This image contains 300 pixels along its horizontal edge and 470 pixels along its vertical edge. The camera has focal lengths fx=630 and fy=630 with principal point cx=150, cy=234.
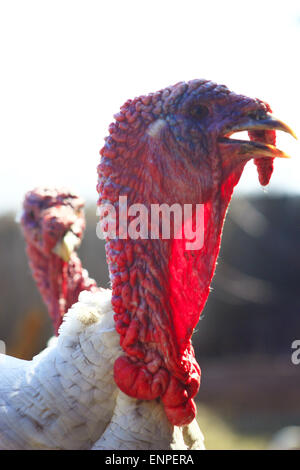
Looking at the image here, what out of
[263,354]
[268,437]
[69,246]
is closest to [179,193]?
[69,246]

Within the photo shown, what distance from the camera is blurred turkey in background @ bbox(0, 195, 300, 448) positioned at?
1103 centimetres

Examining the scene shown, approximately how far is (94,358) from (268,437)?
8.17m

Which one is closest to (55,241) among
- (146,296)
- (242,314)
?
(146,296)

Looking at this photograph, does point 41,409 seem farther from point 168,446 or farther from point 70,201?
point 70,201

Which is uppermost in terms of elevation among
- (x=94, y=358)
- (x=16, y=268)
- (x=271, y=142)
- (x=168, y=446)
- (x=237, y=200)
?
(x=271, y=142)

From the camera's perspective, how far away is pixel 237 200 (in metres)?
13.0

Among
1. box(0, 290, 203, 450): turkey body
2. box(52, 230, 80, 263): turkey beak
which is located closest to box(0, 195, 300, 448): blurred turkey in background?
box(52, 230, 80, 263): turkey beak

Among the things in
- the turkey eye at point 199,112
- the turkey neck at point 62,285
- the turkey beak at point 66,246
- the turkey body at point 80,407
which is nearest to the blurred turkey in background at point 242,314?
the turkey neck at point 62,285

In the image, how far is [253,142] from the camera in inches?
87.9

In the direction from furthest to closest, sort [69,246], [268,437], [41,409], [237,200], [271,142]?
[237,200]
[268,437]
[69,246]
[271,142]
[41,409]

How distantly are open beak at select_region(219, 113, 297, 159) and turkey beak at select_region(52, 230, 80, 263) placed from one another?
2.01 meters

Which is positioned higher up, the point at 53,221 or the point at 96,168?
the point at 96,168

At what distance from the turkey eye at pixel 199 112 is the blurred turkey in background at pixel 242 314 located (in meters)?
8.11

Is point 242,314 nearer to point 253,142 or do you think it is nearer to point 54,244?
point 54,244
